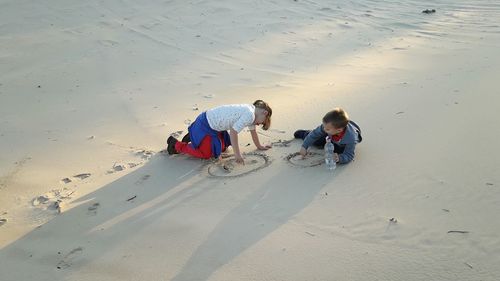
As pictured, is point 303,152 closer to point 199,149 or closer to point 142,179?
point 199,149

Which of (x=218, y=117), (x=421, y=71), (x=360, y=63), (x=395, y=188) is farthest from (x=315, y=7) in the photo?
(x=395, y=188)

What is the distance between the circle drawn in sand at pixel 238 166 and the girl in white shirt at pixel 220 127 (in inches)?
3.1

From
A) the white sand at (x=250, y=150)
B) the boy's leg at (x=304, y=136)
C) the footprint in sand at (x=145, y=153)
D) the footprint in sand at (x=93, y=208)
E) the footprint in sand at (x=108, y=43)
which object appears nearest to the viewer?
the white sand at (x=250, y=150)

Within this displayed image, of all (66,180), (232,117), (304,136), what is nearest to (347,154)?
(304,136)

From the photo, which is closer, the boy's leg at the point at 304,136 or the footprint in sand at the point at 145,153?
the boy's leg at the point at 304,136

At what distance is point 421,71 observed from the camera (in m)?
6.38

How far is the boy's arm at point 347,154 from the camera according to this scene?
4004 millimetres

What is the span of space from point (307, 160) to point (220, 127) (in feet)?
2.77

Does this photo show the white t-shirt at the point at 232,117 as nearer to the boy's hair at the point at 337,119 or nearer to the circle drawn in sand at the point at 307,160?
the circle drawn in sand at the point at 307,160

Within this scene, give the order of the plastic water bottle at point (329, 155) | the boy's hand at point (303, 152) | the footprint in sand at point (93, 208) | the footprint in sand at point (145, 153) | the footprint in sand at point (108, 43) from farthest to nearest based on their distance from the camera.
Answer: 1. the footprint in sand at point (108, 43)
2. the footprint in sand at point (145, 153)
3. the boy's hand at point (303, 152)
4. the plastic water bottle at point (329, 155)
5. the footprint in sand at point (93, 208)

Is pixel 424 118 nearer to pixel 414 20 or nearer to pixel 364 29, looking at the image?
pixel 364 29

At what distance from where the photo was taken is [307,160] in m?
4.22

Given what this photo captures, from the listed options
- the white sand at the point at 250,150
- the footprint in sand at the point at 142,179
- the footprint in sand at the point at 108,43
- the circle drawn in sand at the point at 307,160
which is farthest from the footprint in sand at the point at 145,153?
the footprint in sand at the point at 108,43

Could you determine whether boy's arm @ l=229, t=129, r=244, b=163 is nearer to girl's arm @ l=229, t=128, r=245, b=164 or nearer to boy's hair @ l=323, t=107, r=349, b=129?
girl's arm @ l=229, t=128, r=245, b=164
